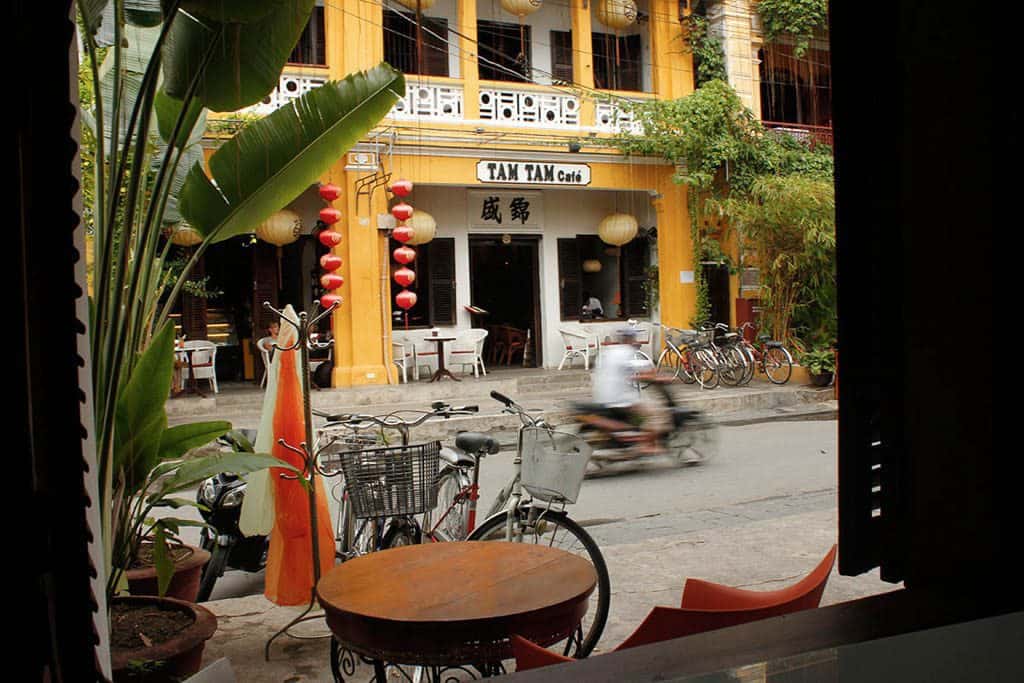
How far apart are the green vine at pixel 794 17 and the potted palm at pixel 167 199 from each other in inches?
468

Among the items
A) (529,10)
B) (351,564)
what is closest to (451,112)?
(529,10)

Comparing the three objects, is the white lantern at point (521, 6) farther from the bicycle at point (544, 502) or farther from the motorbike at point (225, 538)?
the bicycle at point (544, 502)

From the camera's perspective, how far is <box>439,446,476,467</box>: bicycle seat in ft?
13.1

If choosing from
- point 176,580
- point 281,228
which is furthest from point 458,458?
point 281,228

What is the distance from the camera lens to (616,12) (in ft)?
43.5

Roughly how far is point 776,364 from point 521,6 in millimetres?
Answer: 6135

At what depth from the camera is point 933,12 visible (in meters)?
1.84

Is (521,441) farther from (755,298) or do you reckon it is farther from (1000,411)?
(755,298)

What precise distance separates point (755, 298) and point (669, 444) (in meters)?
6.82

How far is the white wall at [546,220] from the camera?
545 inches

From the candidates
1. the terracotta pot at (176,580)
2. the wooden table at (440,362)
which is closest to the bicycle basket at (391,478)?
the terracotta pot at (176,580)

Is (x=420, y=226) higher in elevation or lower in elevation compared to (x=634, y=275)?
higher

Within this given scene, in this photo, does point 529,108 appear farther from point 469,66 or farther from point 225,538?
point 225,538

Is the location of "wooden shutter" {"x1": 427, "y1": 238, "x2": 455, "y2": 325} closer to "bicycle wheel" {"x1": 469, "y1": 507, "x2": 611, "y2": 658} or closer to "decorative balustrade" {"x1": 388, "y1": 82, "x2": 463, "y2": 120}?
"decorative balustrade" {"x1": 388, "y1": 82, "x2": 463, "y2": 120}
